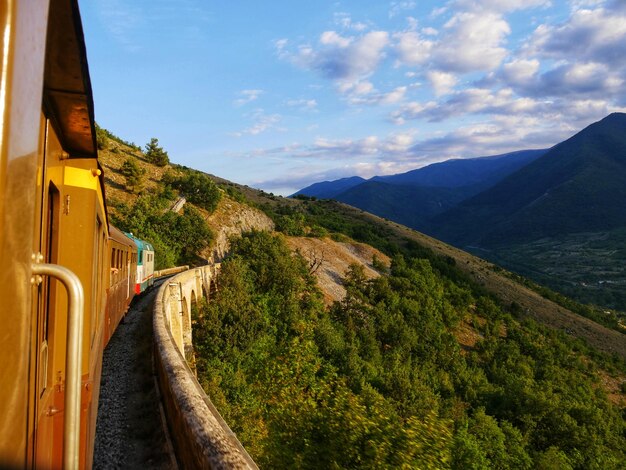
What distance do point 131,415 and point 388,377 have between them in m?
17.9

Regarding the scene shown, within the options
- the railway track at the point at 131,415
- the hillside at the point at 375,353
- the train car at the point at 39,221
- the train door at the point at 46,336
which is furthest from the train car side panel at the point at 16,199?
the hillside at the point at 375,353

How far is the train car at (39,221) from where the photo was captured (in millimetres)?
1064

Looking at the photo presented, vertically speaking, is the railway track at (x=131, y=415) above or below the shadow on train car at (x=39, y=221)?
below

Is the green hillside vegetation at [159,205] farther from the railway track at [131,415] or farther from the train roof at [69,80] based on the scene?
the train roof at [69,80]

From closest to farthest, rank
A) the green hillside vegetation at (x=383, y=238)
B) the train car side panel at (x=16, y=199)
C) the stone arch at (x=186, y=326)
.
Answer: the train car side panel at (x=16, y=199), the stone arch at (x=186, y=326), the green hillside vegetation at (x=383, y=238)

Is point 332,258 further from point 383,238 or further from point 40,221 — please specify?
point 40,221

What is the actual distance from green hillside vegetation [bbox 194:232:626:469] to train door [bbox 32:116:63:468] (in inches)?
223

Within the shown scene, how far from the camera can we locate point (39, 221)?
6.06 feet

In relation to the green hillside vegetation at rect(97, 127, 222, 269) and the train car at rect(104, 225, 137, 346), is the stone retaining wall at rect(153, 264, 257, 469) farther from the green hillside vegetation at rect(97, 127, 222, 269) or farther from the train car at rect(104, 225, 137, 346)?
the green hillside vegetation at rect(97, 127, 222, 269)

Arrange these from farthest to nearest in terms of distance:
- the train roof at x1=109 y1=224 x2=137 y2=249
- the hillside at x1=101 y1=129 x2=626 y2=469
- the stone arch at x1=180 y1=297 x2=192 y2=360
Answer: the stone arch at x1=180 y1=297 x2=192 y2=360
the hillside at x1=101 y1=129 x2=626 y2=469
the train roof at x1=109 y1=224 x2=137 y2=249

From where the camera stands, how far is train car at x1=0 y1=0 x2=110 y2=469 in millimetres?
1064

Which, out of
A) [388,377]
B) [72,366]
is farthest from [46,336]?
[388,377]

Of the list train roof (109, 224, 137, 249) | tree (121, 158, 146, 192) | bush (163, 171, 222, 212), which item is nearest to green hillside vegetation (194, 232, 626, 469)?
train roof (109, 224, 137, 249)

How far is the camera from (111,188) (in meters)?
39.7
